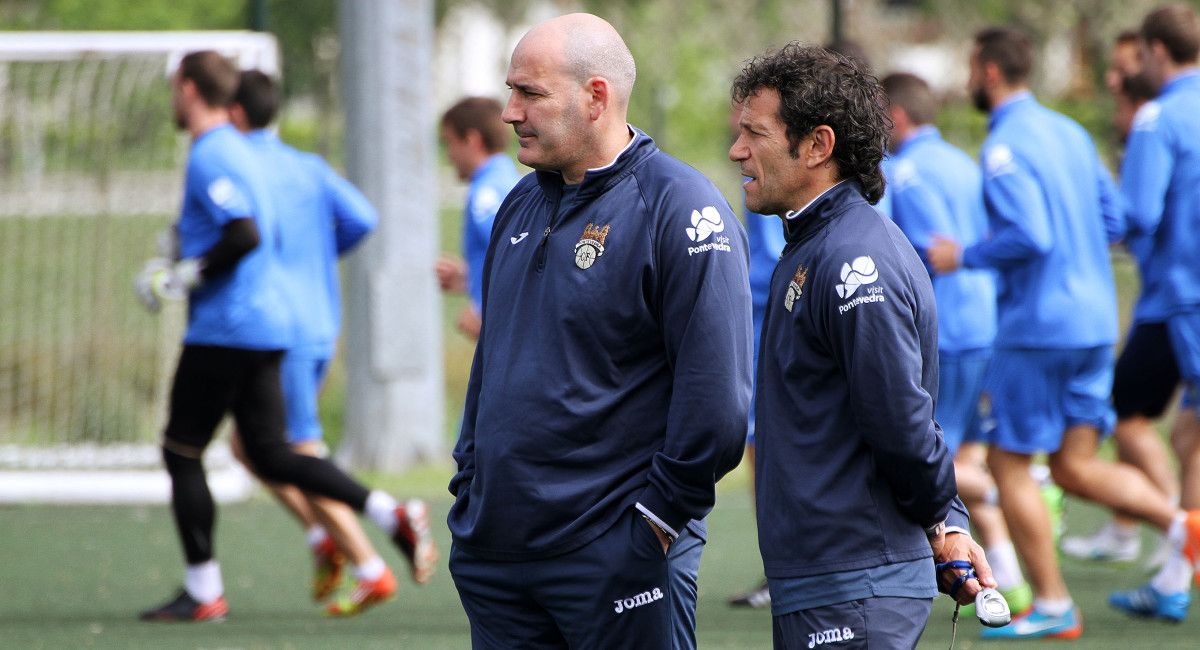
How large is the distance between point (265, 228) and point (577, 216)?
12.0 feet

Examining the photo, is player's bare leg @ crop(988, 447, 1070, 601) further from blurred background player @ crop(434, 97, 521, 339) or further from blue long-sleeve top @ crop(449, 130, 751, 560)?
blue long-sleeve top @ crop(449, 130, 751, 560)

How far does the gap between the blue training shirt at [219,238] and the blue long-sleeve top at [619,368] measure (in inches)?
135

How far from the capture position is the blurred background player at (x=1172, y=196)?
20.4 feet

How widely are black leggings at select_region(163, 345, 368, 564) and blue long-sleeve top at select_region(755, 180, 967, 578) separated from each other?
3.66m

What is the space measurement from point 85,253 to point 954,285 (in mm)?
6303

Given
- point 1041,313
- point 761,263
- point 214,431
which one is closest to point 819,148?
point 1041,313

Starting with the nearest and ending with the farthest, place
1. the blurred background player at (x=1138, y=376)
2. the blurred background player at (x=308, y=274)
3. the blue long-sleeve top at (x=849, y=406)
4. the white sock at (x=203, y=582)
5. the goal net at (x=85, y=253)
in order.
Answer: the blue long-sleeve top at (x=849, y=406)
the white sock at (x=203, y=582)
the blurred background player at (x=1138, y=376)
the blurred background player at (x=308, y=274)
the goal net at (x=85, y=253)

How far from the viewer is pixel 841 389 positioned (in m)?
3.20

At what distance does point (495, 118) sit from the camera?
6.99 meters

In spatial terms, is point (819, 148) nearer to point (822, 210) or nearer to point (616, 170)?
point (822, 210)

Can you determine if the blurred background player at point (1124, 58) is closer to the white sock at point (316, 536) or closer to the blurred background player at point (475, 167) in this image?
the blurred background player at point (475, 167)

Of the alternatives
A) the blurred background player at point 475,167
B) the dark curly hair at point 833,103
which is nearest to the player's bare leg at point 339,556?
the blurred background player at point 475,167

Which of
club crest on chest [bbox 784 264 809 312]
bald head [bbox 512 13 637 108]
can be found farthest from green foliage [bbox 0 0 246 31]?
club crest on chest [bbox 784 264 809 312]

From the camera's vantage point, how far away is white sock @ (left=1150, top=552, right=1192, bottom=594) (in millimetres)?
6102
